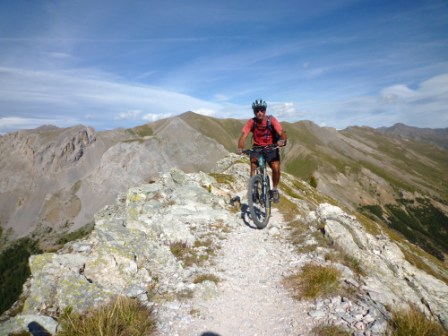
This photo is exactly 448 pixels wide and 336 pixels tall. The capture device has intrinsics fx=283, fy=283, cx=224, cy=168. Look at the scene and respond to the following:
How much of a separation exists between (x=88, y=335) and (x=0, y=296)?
24577cm

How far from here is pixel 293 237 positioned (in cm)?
1352

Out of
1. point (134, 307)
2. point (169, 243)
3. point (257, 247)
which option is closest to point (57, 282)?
point (134, 307)

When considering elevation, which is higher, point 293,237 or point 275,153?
point 275,153

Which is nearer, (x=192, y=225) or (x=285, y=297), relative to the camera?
(x=285, y=297)

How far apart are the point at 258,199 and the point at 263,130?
3479mm

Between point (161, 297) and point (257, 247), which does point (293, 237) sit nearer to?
point (257, 247)

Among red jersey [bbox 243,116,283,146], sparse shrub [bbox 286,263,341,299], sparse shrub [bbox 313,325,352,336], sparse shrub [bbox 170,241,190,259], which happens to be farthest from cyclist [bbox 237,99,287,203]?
sparse shrub [bbox 313,325,352,336]

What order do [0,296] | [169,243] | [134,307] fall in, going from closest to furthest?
[134,307], [169,243], [0,296]

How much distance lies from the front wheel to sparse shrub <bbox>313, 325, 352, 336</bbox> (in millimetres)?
7024

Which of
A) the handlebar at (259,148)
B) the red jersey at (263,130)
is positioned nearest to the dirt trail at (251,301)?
the handlebar at (259,148)

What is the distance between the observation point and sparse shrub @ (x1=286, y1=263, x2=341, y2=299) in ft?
26.7

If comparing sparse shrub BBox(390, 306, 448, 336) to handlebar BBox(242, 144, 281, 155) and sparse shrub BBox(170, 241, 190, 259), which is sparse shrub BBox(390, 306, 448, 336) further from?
handlebar BBox(242, 144, 281, 155)

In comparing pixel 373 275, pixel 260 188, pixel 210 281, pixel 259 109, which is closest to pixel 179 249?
pixel 210 281

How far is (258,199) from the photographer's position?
14.2m
